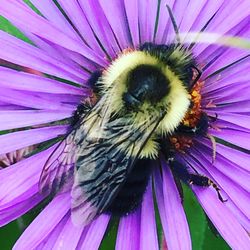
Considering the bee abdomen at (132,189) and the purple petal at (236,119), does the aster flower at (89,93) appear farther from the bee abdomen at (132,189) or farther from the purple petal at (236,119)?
the bee abdomen at (132,189)

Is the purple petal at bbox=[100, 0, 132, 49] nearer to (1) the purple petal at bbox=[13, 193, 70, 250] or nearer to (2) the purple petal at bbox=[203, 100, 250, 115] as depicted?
(2) the purple petal at bbox=[203, 100, 250, 115]

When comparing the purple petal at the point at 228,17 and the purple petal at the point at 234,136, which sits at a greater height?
the purple petal at the point at 228,17

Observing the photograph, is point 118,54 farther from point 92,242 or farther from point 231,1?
point 92,242

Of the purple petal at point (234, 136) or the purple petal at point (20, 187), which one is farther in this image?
the purple petal at point (234, 136)

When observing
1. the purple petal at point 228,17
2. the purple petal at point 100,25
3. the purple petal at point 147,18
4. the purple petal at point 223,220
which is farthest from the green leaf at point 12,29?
the purple petal at point 223,220

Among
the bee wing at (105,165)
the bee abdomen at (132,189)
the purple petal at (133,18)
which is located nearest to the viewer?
the bee wing at (105,165)

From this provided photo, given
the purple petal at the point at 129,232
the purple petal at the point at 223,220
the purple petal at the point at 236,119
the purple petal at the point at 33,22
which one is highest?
the purple petal at the point at 236,119

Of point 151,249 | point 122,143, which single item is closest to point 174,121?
point 122,143

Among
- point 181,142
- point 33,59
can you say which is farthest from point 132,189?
point 33,59
